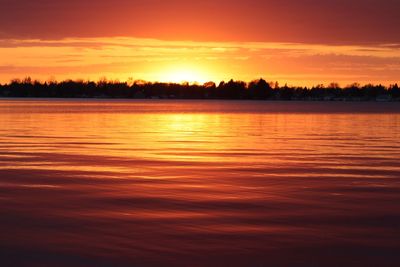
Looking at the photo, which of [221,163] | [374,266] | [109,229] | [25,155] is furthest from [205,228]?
[25,155]

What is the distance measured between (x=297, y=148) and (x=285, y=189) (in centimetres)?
1192

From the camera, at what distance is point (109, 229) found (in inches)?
438

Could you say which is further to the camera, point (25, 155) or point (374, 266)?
point (25, 155)

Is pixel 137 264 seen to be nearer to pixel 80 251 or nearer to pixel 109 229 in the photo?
pixel 80 251

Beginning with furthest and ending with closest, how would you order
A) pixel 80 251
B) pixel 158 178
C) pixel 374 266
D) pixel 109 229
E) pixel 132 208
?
pixel 158 178 < pixel 132 208 < pixel 109 229 < pixel 80 251 < pixel 374 266

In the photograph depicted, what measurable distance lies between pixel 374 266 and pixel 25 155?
52.3ft

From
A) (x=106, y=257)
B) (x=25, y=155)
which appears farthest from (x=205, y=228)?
(x=25, y=155)

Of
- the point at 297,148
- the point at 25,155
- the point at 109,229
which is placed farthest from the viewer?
the point at 297,148

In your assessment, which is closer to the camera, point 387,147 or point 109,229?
point 109,229

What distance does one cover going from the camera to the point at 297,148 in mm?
27344

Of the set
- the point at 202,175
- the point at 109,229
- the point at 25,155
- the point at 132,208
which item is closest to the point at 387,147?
the point at 202,175

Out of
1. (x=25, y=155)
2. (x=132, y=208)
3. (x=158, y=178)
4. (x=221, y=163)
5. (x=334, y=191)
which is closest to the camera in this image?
(x=132, y=208)

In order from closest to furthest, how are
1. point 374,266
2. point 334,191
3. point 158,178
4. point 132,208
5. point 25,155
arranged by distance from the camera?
point 374,266, point 132,208, point 334,191, point 158,178, point 25,155

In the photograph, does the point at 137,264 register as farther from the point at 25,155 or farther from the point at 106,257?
the point at 25,155
